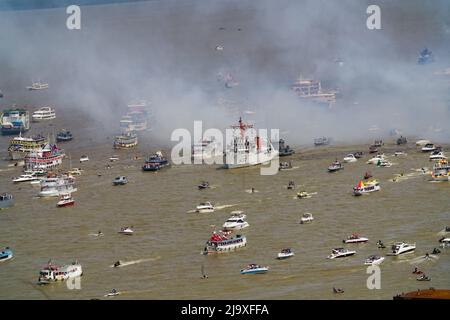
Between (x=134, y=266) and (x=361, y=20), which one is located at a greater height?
(x=361, y=20)

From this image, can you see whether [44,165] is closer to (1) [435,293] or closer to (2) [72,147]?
(2) [72,147]

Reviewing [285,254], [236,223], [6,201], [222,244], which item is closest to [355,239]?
[285,254]

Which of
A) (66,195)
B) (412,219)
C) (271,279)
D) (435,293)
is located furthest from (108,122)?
(435,293)

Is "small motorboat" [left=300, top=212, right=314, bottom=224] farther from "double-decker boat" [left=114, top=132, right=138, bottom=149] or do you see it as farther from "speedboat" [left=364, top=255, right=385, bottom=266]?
"double-decker boat" [left=114, top=132, right=138, bottom=149]

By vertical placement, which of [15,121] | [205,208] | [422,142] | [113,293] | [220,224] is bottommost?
[113,293]

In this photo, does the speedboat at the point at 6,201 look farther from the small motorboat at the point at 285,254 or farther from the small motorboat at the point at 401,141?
the small motorboat at the point at 401,141

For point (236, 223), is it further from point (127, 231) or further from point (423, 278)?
point (423, 278)

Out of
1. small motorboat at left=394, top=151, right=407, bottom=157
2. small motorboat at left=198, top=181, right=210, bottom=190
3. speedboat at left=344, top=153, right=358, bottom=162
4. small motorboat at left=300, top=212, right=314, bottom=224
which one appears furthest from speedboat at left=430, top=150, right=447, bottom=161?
small motorboat at left=300, top=212, right=314, bottom=224
